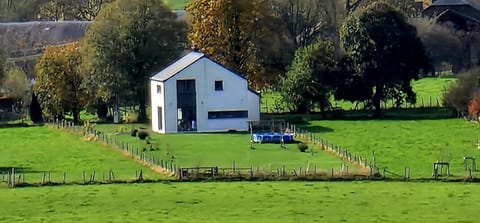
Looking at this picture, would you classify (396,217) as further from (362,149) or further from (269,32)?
(269,32)

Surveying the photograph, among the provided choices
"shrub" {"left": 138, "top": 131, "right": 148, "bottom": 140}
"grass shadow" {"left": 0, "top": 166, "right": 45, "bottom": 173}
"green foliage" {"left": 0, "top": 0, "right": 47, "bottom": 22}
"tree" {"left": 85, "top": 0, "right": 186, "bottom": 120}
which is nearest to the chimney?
"tree" {"left": 85, "top": 0, "right": 186, "bottom": 120}

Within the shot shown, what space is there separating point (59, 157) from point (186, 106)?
598 inches

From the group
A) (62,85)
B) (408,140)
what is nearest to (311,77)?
(408,140)

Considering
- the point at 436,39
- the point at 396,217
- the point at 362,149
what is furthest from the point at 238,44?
the point at 396,217

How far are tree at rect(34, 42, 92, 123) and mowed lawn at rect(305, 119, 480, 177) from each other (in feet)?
56.5

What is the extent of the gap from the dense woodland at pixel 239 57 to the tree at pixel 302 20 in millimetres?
12880

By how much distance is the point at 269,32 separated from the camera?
251ft

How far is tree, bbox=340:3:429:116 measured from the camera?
7219 cm

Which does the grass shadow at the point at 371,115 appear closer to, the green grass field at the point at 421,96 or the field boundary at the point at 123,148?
A: the green grass field at the point at 421,96

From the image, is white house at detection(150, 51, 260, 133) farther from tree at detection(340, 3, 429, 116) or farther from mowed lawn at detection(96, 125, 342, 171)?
tree at detection(340, 3, 429, 116)

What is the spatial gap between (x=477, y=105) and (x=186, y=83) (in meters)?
17.5

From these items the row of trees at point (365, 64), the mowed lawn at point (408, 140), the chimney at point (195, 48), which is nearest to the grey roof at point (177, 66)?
the chimney at point (195, 48)

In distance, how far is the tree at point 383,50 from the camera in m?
72.2

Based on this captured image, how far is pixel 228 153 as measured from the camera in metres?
52.7
